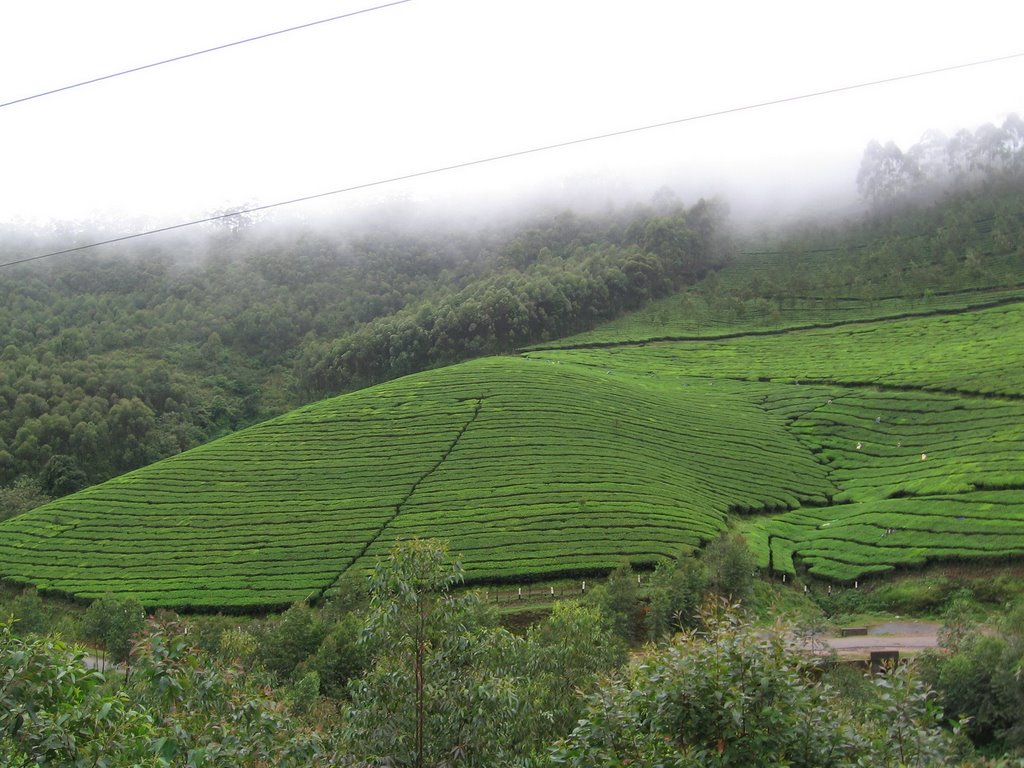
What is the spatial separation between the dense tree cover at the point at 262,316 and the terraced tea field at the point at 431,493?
2871cm

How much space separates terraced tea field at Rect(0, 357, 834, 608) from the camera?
49.0 meters

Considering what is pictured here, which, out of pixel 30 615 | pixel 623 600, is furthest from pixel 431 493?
pixel 30 615

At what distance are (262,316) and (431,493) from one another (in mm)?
100041

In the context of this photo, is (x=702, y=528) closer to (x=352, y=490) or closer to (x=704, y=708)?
(x=352, y=490)

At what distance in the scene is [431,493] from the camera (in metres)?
58.2

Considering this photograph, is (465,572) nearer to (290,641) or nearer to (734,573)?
(290,641)

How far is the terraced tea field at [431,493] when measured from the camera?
49.0m

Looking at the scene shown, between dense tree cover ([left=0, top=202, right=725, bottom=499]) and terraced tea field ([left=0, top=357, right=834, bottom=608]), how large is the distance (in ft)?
94.2

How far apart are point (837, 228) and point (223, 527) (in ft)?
468

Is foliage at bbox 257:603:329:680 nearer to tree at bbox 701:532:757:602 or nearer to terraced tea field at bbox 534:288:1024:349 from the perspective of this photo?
tree at bbox 701:532:757:602

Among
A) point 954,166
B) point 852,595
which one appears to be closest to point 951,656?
point 852,595

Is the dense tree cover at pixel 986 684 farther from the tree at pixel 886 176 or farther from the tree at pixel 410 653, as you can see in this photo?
the tree at pixel 886 176

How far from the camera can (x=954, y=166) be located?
17362 centimetres

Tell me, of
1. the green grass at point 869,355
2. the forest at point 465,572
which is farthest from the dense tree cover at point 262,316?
the green grass at point 869,355
